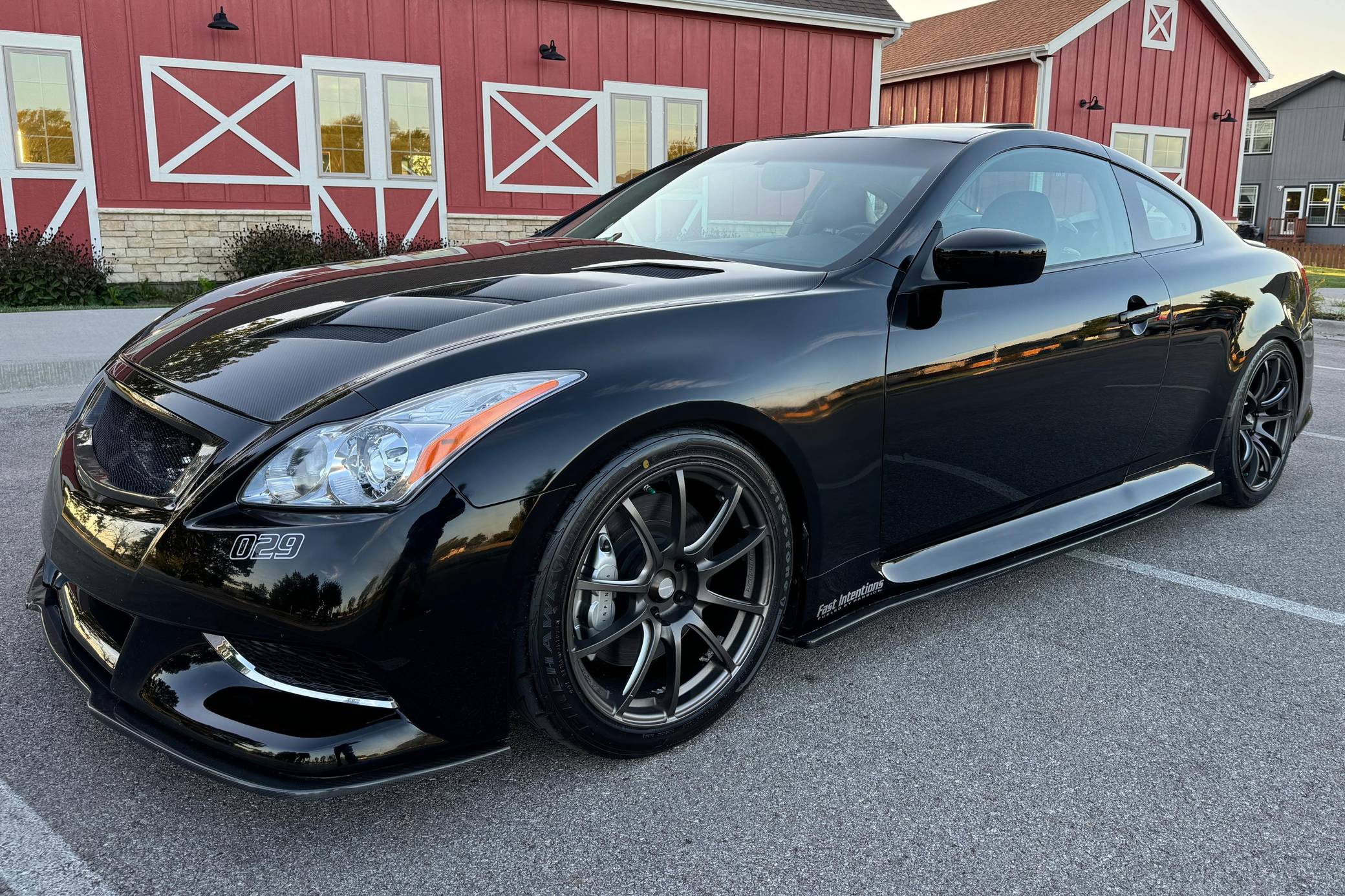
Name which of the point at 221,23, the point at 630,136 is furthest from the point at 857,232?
the point at 630,136

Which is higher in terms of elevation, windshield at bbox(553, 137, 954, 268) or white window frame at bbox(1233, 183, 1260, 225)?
white window frame at bbox(1233, 183, 1260, 225)

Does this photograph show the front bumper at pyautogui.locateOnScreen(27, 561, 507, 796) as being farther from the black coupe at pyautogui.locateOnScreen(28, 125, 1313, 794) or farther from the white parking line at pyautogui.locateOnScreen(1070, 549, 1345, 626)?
the white parking line at pyautogui.locateOnScreen(1070, 549, 1345, 626)

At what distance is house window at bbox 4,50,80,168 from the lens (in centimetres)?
1107

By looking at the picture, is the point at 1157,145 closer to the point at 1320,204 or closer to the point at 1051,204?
the point at 1051,204

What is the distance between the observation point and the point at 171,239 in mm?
11992

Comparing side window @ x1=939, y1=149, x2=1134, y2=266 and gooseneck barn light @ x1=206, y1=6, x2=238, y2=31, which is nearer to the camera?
side window @ x1=939, y1=149, x2=1134, y2=266

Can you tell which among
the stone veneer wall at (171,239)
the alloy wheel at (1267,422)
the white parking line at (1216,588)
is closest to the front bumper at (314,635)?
the white parking line at (1216,588)

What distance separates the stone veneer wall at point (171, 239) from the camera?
11.8 m

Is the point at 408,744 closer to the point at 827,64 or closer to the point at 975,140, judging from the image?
the point at 975,140

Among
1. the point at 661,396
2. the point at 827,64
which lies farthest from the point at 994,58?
the point at 661,396

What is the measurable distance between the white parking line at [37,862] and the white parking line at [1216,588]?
127 inches

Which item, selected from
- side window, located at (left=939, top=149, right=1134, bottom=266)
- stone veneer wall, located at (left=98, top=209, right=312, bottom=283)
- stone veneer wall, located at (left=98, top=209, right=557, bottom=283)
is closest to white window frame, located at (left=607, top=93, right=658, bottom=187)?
stone veneer wall, located at (left=98, top=209, right=557, bottom=283)

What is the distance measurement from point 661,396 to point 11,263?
11027mm

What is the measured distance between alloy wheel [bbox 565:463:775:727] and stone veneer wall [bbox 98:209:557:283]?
402 inches
